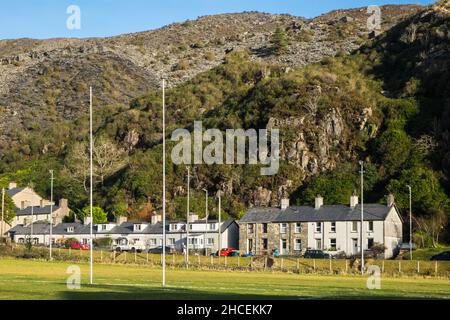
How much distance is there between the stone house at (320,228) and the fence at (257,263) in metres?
14.3

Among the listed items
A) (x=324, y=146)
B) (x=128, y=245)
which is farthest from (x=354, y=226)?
(x=128, y=245)

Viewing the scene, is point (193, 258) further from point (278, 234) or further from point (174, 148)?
point (174, 148)

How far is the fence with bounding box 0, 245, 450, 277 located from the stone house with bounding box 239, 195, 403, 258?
14320mm

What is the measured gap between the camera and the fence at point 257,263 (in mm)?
76812

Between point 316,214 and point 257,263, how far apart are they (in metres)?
23.3

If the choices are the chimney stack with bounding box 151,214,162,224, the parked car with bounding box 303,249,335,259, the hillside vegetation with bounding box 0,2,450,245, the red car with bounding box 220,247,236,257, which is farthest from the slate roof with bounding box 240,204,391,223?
the chimney stack with bounding box 151,214,162,224

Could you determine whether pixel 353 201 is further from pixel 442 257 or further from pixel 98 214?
pixel 98 214

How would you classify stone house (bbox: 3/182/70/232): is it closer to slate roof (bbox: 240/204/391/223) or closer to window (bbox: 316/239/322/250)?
slate roof (bbox: 240/204/391/223)

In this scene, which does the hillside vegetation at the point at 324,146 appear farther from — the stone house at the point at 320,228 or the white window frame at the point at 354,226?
the white window frame at the point at 354,226

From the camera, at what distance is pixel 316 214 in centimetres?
10656

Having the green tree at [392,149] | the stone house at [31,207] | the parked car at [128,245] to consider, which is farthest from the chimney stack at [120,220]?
the green tree at [392,149]
